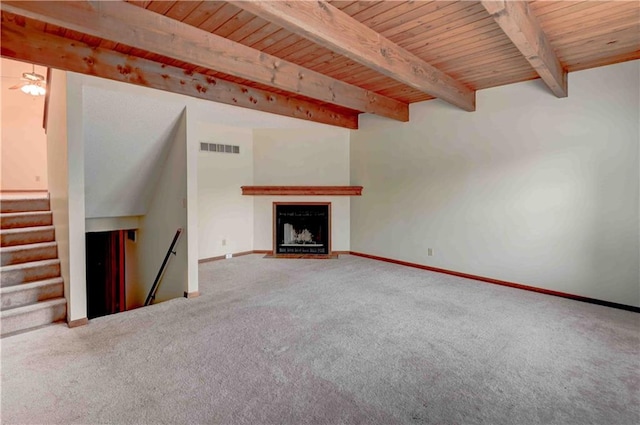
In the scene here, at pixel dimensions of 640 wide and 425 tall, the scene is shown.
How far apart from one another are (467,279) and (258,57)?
13.1ft

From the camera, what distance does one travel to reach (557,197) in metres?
3.89

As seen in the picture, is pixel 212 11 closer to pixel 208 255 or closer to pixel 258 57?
pixel 258 57

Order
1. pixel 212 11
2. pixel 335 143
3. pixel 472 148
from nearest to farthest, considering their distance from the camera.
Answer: pixel 212 11
pixel 472 148
pixel 335 143

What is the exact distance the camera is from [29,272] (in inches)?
128

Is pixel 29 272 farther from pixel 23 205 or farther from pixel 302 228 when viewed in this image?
pixel 302 228

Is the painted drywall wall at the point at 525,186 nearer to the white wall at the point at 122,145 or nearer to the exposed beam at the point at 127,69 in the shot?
the exposed beam at the point at 127,69

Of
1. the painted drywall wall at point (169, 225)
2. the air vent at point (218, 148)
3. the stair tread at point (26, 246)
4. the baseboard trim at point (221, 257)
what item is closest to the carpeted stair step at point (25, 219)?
the stair tread at point (26, 246)

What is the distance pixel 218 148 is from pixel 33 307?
3.48 m

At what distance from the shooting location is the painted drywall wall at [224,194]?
554 cm

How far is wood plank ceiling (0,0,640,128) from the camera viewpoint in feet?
7.48

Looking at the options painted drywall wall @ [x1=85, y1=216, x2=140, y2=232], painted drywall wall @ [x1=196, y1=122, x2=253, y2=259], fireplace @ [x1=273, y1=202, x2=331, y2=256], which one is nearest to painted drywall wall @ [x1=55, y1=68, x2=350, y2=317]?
painted drywall wall @ [x1=85, y1=216, x2=140, y2=232]

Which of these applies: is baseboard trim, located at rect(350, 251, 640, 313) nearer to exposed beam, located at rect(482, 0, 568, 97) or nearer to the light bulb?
exposed beam, located at rect(482, 0, 568, 97)

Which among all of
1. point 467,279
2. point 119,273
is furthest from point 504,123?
point 119,273

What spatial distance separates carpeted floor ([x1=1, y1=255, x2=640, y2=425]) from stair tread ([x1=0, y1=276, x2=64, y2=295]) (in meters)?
0.47
